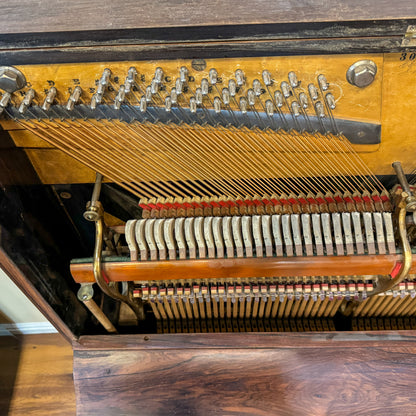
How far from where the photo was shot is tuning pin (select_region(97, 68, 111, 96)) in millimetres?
1203

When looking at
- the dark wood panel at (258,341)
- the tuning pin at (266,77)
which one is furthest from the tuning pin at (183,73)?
the dark wood panel at (258,341)

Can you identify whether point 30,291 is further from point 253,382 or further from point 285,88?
point 285,88

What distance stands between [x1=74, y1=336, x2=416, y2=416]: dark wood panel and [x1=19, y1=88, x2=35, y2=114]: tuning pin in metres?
1.06

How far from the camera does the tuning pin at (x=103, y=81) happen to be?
120 cm

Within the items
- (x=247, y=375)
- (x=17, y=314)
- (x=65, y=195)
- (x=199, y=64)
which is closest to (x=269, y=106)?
(x=199, y=64)

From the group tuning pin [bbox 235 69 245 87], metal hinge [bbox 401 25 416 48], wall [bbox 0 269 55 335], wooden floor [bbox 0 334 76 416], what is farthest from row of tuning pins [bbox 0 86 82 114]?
wooden floor [bbox 0 334 76 416]

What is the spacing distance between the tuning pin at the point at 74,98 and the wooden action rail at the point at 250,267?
57 centimetres

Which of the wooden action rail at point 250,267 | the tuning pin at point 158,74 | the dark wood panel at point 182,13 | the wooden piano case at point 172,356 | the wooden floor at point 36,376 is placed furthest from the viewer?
A: the wooden floor at point 36,376

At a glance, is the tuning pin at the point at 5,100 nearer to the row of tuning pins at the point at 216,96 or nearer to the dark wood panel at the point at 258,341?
the row of tuning pins at the point at 216,96

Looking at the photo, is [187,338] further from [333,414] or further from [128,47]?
[128,47]

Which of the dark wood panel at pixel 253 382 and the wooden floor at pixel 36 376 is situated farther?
the wooden floor at pixel 36 376

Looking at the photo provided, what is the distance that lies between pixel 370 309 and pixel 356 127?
103 cm

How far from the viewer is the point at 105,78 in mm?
1204

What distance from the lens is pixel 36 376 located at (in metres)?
2.47
